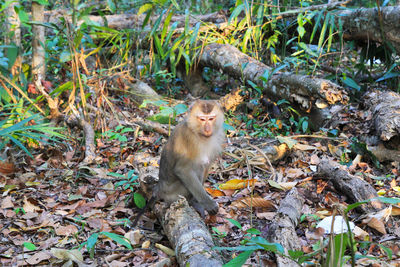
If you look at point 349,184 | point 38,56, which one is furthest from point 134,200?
point 38,56

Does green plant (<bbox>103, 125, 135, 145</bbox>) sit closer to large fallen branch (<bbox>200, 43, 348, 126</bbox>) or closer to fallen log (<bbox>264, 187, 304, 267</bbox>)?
large fallen branch (<bbox>200, 43, 348, 126</bbox>)

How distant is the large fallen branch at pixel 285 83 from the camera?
524 cm

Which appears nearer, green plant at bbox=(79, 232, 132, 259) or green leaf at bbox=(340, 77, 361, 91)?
green plant at bbox=(79, 232, 132, 259)

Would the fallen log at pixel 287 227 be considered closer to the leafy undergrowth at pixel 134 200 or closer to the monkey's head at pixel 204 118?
the leafy undergrowth at pixel 134 200

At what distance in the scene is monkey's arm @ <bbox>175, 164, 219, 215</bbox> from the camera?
12.9ft

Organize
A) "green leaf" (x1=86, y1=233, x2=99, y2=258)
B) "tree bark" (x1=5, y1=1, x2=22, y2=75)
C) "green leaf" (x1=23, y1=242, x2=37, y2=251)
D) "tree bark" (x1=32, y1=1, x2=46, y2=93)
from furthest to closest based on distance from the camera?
"tree bark" (x1=32, y1=1, x2=46, y2=93), "tree bark" (x1=5, y1=1, x2=22, y2=75), "green leaf" (x1=23, y1=242, x2=37, y2=251), "green leaf" (x1=86, y1=233, x2=99, y2=258)

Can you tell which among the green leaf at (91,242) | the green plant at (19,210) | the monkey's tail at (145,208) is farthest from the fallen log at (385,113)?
the green plant at (19,210)

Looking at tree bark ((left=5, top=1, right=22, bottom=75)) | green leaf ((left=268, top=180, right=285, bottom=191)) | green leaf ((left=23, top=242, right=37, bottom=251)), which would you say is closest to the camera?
green leaf ((left=23, top=242, right=37, bottom=251))

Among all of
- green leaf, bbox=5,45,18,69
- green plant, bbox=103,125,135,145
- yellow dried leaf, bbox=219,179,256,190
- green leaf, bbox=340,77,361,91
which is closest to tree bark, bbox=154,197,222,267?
yellow dried leaf, bbox=219,179,256,190

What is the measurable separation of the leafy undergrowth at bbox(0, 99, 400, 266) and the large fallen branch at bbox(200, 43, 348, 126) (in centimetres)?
37

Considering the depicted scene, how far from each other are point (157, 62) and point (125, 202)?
10.3 ft

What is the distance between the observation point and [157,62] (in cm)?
687

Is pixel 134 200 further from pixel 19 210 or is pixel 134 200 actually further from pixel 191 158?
pixel 19 210

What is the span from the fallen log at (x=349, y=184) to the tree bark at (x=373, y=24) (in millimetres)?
2735
